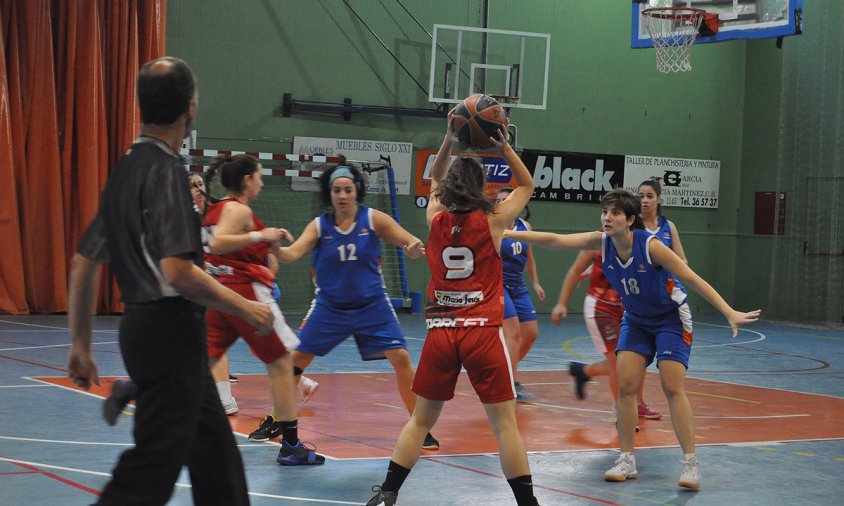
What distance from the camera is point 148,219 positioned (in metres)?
3.26

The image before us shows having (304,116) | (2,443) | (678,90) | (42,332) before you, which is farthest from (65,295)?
(678,90)

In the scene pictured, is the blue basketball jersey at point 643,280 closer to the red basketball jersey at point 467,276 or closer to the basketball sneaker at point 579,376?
the red basketball jersey at point 467,276

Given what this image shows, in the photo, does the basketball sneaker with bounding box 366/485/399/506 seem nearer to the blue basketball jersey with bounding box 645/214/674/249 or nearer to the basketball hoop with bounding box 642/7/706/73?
the blue basketball jersey with bounding box 645/214/674/249

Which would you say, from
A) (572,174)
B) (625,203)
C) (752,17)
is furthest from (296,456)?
(572,174)

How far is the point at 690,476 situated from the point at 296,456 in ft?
7.56

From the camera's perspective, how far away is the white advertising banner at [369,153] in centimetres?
1812

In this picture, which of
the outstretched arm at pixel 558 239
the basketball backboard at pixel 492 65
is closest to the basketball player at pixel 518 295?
the outstretched arm at pixel 558 239

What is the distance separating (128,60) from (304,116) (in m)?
3.15

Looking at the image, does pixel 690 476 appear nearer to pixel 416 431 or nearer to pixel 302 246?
pixel 416 431

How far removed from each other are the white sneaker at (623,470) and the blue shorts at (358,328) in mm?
1579

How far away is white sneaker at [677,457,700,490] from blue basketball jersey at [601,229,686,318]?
899 millimetres

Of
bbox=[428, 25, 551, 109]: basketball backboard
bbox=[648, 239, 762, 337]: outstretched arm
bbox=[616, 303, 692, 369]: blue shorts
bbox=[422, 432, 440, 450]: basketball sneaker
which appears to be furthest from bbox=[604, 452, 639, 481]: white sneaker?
bbox=[428, 25, 551, 109]: basketball backboard

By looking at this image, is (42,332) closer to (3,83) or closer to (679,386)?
(3,83)

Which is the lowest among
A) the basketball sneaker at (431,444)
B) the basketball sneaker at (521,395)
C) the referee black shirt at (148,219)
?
the basketball sneaker at (521,395)
